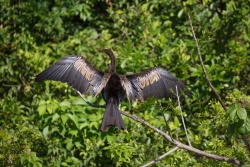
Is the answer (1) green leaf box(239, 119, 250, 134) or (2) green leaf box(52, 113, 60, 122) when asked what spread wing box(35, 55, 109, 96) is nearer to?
(2) green leaf box(52, 113, 60, 122)

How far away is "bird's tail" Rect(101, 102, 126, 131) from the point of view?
12.4ft

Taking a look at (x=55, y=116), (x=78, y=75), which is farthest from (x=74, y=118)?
(x=78, y=75)

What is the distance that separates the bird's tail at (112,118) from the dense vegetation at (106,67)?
0.25 metres

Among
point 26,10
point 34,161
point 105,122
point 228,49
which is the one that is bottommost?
point 34,161

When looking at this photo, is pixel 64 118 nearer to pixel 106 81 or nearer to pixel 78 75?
pixel 78 75

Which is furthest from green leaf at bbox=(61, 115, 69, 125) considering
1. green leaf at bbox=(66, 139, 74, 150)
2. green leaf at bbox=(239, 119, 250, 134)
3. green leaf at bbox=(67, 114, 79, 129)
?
green leaf at bbox=(239, 119, 250, 134)

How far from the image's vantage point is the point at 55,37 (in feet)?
22.5

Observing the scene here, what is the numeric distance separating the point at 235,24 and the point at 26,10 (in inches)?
116

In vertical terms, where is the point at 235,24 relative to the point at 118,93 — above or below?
above

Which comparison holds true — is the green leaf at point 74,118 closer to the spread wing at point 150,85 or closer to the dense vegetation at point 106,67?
the dense vegetation at point 106,67

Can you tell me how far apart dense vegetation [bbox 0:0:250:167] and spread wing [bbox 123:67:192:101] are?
0.17 meters

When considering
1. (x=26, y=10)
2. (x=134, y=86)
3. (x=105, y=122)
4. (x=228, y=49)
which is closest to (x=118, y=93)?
(x=134, y=86)

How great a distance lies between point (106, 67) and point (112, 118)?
216 centimetres

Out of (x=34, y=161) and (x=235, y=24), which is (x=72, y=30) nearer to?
(x=235, y=24)
